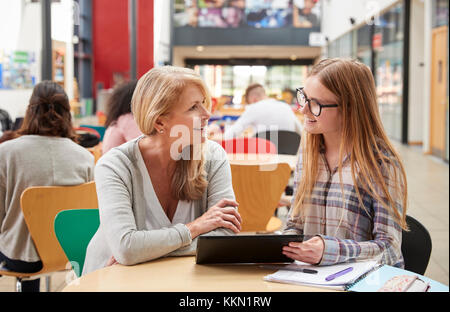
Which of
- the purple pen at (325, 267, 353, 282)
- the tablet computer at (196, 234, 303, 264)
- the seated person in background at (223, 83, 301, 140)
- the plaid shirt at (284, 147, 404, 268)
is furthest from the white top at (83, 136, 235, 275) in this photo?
the seated person in background at (223, 83, 301, 140)

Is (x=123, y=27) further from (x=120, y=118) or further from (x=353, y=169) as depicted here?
(x=353, y=169)

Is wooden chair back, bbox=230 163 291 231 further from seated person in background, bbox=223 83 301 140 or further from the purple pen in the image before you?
seated person in background, bbox=223 83 301 140

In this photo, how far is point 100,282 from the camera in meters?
1.42

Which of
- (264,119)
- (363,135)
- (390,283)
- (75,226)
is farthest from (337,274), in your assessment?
(264,119)

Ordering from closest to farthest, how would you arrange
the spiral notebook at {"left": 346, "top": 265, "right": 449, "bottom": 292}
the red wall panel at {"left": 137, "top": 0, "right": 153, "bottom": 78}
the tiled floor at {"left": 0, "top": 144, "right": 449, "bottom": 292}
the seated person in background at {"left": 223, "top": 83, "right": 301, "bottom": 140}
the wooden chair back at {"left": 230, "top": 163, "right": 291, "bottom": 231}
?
the spiral notebook at {"left": 346, "top": 265, "right": 449, "bottom": 292} → the wooden chair back at {"left": 230, "top": 163, "right": 291, "bottom": 231} → the tiled floor at {"left": 0, "top": 144, "right": 449, "bottom": 292} → the seated person in background at {"left": 223, "top": 83, "right": 301, "bottom": 140} → the red wall panel at {"left": 137, "top": 0, "right": 153, "bottom": 78}

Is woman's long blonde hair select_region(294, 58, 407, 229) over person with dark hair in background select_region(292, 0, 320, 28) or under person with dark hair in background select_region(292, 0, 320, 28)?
under

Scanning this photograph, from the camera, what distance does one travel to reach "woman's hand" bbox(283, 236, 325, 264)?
4.83ft

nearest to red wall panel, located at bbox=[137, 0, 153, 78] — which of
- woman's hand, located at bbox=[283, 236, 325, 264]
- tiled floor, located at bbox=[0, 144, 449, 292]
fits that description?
tiled floor, located at bbox=[0, 144, 449, 292]

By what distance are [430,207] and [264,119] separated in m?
1.91

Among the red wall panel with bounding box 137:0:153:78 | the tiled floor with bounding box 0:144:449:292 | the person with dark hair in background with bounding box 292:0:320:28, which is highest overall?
the person with dark hair in background with bounding box 292:0:320:28

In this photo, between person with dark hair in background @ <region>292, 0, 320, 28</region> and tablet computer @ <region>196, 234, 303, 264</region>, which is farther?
person with dark hair in background @ <region>292, 0, 320, 28</region>

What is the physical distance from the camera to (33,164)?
8.82 ft

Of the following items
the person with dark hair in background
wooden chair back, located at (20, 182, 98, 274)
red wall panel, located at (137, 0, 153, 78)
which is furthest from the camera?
the person with dark hair in background
